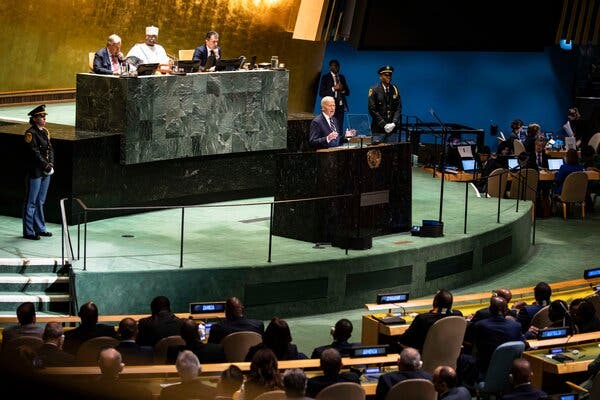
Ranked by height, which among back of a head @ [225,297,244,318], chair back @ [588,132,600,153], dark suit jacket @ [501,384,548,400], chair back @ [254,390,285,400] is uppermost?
chair back @ [588,132,600,153]

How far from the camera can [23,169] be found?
12320 millimetres

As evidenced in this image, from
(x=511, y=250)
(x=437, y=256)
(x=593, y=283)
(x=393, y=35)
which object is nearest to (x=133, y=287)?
(x=437, y=256)

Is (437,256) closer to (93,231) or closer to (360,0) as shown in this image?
(93,231)

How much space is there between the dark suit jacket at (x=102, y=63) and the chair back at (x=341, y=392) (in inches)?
304

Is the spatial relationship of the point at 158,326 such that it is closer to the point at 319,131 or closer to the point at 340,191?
the point at 340,191

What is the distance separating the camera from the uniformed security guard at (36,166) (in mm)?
10852

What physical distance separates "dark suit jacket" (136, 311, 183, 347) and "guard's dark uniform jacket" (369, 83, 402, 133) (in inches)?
291

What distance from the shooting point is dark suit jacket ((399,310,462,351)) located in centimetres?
809

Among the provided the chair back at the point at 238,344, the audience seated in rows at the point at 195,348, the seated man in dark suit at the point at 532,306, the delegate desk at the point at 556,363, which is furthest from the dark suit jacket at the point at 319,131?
the audience seated in rows at the point at 195,348

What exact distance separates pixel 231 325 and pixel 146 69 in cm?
558

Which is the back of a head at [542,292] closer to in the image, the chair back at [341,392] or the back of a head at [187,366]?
the chair back at [341,392]

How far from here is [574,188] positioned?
16.5 metres

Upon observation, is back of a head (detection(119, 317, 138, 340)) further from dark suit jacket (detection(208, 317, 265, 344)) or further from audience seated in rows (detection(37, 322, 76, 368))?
dark suit jacket (detection(208, 317, 265, 344))

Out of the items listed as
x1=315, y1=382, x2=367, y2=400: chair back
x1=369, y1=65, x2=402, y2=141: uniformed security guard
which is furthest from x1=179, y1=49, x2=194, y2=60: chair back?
x1=315, y1=382, x2=367, y2=400: chair back
